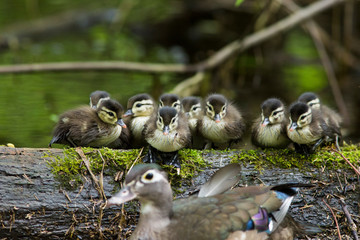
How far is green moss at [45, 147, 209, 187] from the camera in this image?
5336 mm

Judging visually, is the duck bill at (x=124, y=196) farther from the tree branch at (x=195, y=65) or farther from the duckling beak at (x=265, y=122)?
the tree branch at (x=195, y=65)

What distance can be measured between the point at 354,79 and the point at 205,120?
8223 millimetres

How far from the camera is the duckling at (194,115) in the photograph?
247 inches

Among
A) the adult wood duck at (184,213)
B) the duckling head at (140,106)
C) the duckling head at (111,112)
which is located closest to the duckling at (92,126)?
the duckling head at (111,112)

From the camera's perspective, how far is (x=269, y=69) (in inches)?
564

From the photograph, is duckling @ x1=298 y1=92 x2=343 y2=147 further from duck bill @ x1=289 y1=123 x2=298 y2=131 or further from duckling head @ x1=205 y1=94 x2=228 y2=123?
duckling head @ x1=205 y1=94 x2=228 y2=123

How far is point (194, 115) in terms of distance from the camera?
6383 mm

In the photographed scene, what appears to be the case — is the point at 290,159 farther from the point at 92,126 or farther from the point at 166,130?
the point at 92,126

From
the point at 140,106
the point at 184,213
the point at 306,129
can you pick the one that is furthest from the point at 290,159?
the point at 140,106

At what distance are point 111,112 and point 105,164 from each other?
2.06 ft

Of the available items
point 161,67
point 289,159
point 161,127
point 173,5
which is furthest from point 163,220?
point 173,5

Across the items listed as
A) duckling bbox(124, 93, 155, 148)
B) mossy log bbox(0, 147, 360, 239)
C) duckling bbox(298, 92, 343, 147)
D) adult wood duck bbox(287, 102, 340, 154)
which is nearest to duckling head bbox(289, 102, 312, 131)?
adult wood duck bbox(287, 102, 340, 154)

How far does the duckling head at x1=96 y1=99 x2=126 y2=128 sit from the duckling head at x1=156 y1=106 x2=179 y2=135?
1.89ft

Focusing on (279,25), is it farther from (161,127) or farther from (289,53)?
(161,127)
